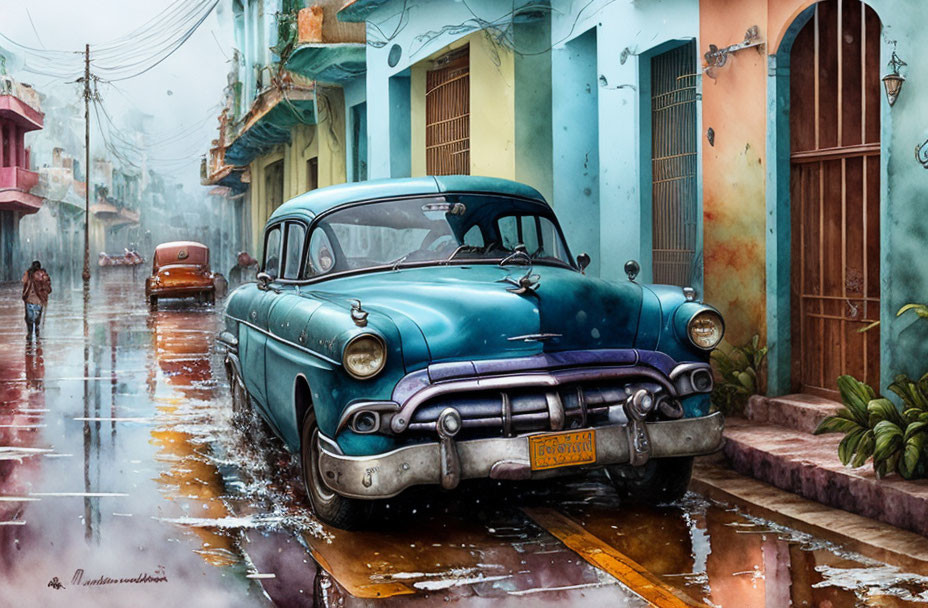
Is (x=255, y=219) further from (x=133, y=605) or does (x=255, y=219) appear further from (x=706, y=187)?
(x=133, y=605)

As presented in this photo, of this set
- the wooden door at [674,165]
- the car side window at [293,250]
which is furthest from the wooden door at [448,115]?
the car side window at [293,250]

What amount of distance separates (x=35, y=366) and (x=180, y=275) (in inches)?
553

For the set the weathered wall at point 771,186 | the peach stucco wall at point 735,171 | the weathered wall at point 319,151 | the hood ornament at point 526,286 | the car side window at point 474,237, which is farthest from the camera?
the weathered wall at point 319,151

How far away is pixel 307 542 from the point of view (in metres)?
5.21

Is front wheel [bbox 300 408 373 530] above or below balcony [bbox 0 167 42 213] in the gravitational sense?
below

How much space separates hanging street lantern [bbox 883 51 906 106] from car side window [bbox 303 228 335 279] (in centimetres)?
348

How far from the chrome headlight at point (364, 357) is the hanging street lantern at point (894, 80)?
12.1 ft

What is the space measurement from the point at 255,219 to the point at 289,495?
29.9 m

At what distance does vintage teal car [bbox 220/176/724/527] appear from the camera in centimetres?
496

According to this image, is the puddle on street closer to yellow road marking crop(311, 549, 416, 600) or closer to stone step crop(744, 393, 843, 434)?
yellow road marking crop(311, 549, 416, 600)

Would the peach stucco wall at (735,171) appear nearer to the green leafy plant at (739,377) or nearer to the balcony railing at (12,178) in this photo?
the green leafy plant at (739,377)

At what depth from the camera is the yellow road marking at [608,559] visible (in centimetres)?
432

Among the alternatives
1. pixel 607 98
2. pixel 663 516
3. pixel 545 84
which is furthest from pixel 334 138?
pixel 663 516

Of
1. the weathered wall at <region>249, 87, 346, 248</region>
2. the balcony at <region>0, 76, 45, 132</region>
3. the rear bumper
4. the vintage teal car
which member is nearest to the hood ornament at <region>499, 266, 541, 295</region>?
the vintage teal car
